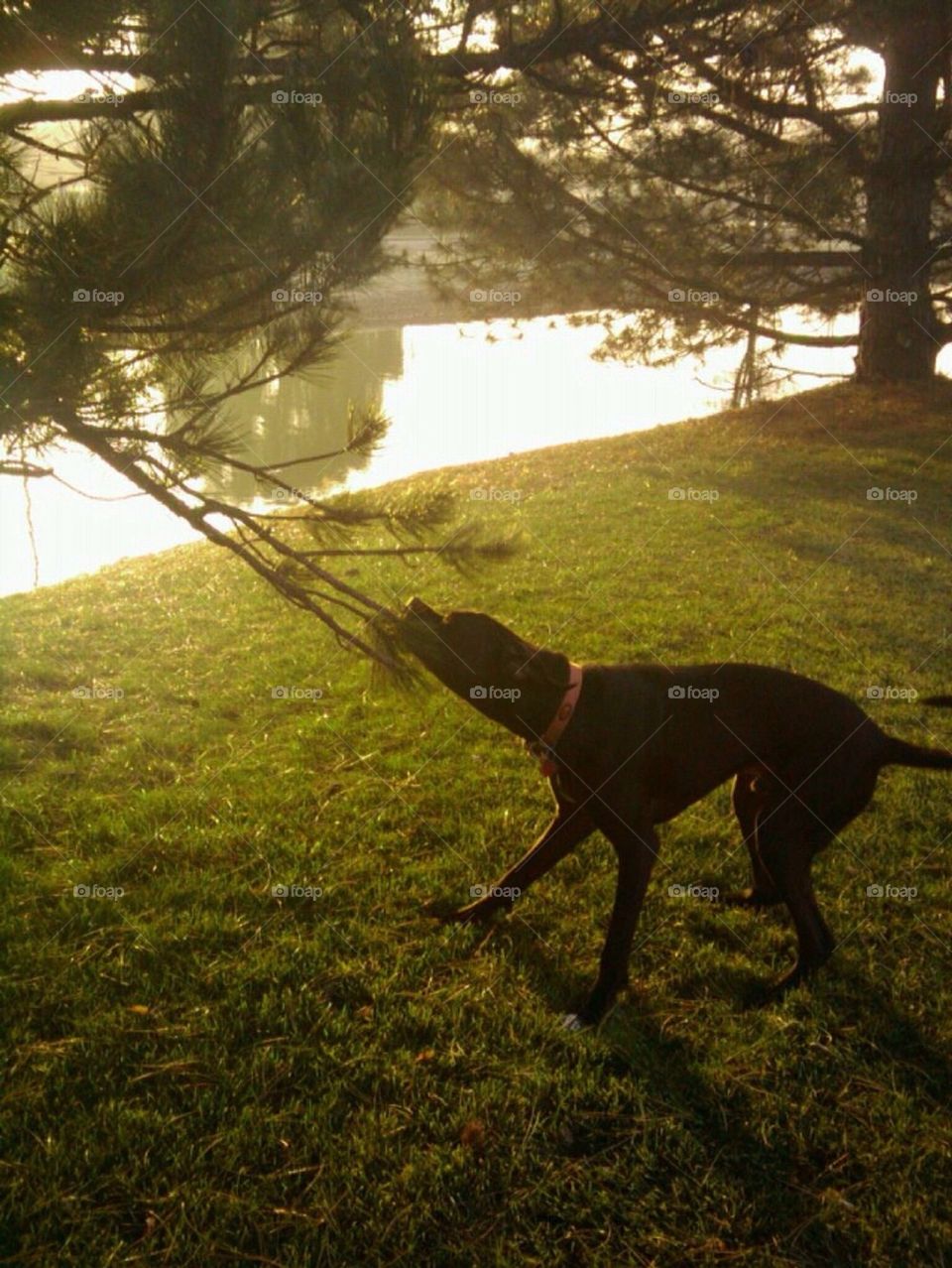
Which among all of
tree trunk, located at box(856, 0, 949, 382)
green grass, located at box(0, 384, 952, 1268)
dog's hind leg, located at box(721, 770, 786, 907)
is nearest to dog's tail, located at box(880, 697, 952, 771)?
dog's hind leg, located at box(721, 770, 786, 907)

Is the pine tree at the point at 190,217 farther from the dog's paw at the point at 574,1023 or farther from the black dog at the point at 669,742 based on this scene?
the dog's paw at the point at 574,1023

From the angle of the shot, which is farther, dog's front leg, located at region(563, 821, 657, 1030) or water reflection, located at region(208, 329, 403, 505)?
water reflection, located at region(208, 329, 403, 505)

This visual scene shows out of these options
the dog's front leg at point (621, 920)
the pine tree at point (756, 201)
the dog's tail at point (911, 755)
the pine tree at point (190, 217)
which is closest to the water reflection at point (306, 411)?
the pine tree at point (756, 201)

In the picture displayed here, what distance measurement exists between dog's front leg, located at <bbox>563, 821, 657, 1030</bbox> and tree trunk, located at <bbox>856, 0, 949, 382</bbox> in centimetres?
1070

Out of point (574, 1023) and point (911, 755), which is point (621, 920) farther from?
point (911, 755)

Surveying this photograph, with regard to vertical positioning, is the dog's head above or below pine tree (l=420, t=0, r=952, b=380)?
below

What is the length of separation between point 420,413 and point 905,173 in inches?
432

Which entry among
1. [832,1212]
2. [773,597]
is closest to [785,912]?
[832,1212]

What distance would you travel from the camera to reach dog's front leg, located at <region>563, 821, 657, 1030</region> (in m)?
3.18

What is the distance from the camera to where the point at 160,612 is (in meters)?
8.27

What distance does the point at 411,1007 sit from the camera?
3.19 m

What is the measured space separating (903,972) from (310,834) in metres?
2.48

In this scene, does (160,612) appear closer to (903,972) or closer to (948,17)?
(903,972)

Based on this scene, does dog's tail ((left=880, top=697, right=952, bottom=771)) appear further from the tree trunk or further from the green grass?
the tree trunk
